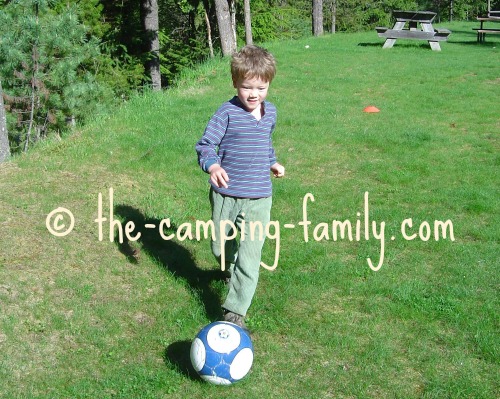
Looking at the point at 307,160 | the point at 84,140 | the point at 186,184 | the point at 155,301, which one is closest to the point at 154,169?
the point at 186,184

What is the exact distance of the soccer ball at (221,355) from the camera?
360cm

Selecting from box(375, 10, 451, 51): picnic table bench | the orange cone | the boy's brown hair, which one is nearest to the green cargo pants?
the boy's brown hair

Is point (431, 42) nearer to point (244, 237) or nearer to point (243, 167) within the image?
point (243, 167)

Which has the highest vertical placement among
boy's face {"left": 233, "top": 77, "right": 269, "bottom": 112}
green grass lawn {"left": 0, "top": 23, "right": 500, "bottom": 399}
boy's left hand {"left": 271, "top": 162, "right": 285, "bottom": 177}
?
boy's face {"left": 233, "top": 77, "right": 269, "bottom": 112}

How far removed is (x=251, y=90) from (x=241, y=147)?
0.37 m

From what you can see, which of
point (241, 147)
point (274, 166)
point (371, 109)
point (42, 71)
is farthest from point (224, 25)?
point (241, 147)

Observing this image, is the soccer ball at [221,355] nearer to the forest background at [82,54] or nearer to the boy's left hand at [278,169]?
the boy's left hand at [278,169]

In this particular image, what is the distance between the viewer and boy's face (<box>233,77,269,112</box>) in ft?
12.8

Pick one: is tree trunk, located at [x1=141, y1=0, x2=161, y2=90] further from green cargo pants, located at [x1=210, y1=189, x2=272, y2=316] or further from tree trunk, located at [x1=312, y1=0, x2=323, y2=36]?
green cargo pants, located at [x1=210, y1=189, x2=272, y2=316]

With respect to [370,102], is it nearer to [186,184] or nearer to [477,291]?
[186,184]

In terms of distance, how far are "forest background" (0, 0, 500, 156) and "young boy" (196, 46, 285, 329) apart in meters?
5.30

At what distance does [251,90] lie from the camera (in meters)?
A: 3.94

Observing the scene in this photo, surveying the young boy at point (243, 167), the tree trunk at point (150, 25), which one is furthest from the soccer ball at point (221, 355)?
the tree trunk at point (150, 25)

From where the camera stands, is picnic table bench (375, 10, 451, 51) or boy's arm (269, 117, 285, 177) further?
picnic table bench (375, 10, 451, 51)
